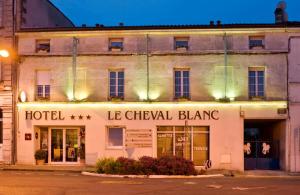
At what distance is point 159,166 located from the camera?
22281 mm

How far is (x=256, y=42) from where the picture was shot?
26.5 metres

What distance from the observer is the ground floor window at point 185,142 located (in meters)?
26.6

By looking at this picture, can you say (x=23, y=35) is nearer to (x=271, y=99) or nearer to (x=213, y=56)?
(x=213, y=56)

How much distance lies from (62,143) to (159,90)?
619 centimetres

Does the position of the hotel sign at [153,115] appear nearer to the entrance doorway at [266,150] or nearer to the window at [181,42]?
the entrance doorway at [266,150]

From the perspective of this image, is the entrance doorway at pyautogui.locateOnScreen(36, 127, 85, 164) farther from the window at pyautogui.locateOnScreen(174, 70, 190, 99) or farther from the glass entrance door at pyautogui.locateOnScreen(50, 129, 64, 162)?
the window at pyautogui.locateOnScreen(174, 70, 190, 99)

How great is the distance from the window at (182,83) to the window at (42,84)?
273 inches

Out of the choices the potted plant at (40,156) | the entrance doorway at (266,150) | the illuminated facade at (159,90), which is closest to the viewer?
the illuminated facade at (159,90)

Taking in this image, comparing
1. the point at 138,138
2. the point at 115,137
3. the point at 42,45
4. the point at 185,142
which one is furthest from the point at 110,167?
the point at 42,45

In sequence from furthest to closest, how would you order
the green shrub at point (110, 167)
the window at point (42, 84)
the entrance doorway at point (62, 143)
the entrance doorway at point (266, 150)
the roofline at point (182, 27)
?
the entrance doorway at point (62, 143) → the window at point (42, 84) → the entrance doorway at point (266, 150) → the roofline at point (182, 27) → the green shrub at point (110, 167)

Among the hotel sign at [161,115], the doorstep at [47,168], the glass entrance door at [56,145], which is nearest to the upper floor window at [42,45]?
the glass entrance door at [56,145]

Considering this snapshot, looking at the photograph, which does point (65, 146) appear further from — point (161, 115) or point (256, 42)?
point (256, 42)

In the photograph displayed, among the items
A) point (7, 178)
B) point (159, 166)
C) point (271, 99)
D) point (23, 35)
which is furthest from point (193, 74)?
point (7, 178)

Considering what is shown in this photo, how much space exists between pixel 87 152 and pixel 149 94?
452 centimetres
